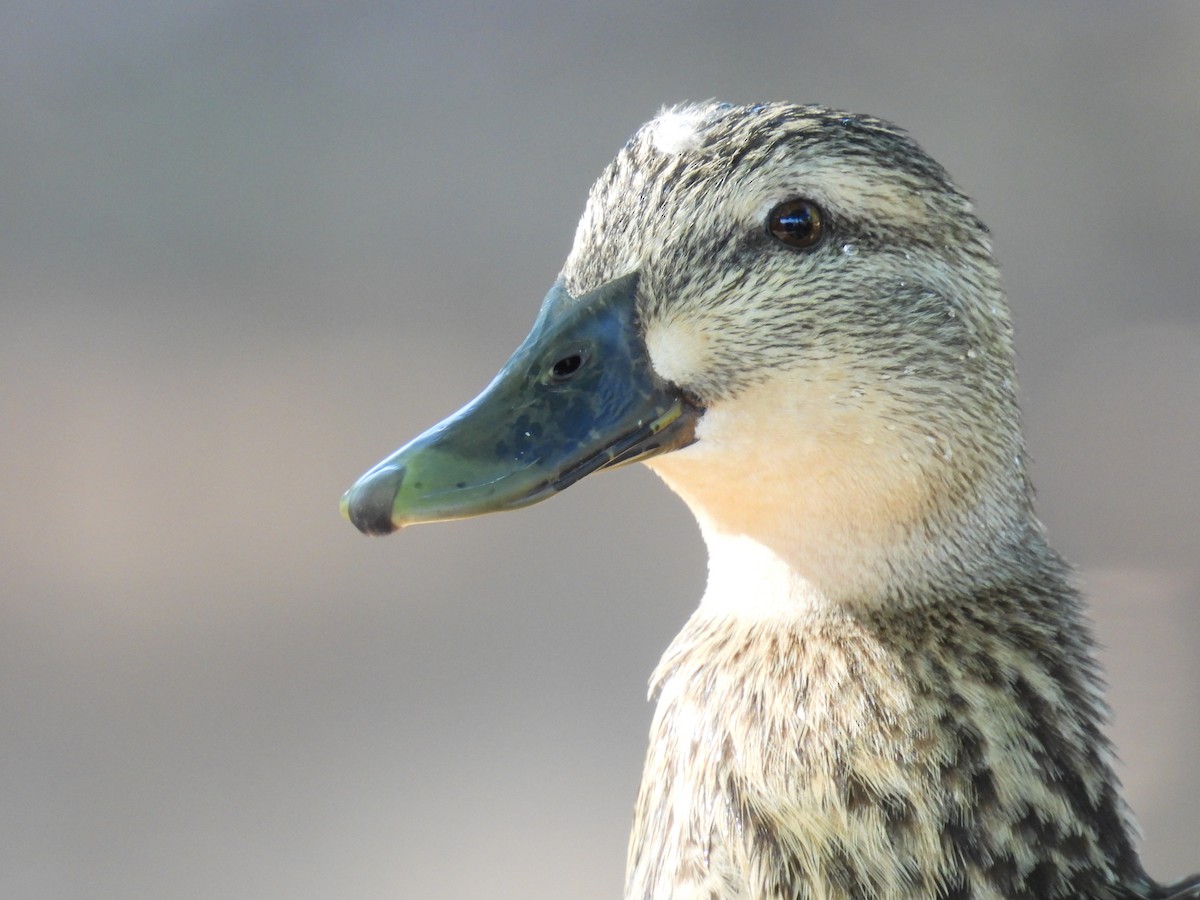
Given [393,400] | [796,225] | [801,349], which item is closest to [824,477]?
[801,349]

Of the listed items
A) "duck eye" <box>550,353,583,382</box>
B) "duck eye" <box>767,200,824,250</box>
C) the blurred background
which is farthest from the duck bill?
the blurred background

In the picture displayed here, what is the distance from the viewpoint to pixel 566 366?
4.12 feet

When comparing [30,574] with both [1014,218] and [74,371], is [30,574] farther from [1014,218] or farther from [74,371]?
Result: [1014,218]

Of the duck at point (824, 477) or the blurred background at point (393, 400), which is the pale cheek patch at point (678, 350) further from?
the blurred background at point (393, 400)

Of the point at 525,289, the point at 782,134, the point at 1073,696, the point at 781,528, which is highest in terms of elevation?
the point at 525,289

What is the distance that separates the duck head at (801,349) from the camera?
1266mm

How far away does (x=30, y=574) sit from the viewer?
130 inches

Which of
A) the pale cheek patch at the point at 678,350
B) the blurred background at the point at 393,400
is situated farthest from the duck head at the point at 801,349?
the blurred background at the point at 393,400

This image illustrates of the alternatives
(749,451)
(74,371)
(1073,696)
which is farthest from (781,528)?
(74,371)

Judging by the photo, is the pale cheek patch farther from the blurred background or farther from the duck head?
the blurred background

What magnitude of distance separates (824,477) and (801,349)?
121 millimetres

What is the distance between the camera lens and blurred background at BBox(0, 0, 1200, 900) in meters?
2.91

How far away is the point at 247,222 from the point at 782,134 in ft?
9.71

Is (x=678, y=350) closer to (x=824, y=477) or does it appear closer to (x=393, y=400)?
(x=824, y=477)
